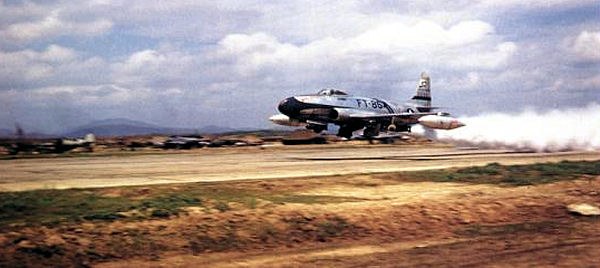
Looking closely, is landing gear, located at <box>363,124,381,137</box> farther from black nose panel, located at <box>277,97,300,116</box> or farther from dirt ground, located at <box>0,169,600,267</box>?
dirt ground, located at <box>0,169,600,267</box>

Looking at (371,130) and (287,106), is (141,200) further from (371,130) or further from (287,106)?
(371,130)

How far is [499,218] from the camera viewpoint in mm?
19625

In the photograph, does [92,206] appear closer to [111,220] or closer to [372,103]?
[111,220]

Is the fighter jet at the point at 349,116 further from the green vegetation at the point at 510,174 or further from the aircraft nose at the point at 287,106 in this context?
the green vegetation at the point at 510,174

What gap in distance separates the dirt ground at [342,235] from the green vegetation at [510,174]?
4.81 meters

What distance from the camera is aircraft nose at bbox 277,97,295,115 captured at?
159 feet

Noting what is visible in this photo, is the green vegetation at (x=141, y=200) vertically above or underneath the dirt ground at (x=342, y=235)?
above

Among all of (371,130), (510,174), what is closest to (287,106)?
(371,130)

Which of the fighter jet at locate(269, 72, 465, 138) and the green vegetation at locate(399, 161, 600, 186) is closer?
the green vegetation at locate(399, 161, 600, 186)

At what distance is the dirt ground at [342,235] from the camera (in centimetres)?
1371

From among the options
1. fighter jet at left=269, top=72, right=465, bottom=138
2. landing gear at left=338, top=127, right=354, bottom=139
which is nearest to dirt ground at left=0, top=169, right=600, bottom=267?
fighter jet at left=269, top=72, right=465, bottom=138

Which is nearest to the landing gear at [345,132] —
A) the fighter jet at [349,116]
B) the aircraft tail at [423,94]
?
the fighter jet at [349,116]

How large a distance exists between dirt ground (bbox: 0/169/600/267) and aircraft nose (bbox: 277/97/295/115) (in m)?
26.3

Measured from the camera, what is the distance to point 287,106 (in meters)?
48.5
